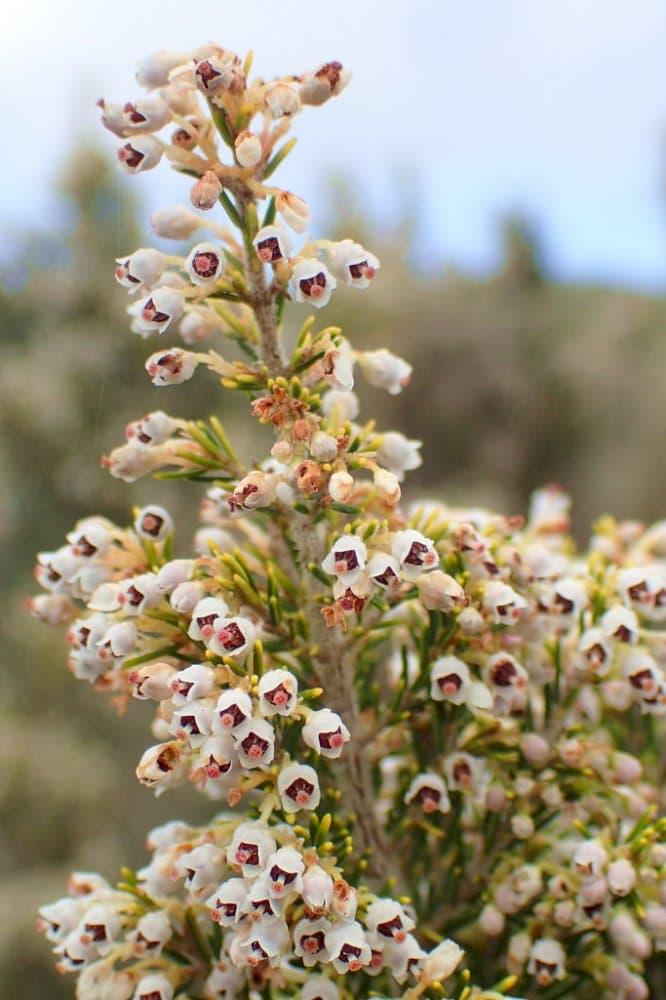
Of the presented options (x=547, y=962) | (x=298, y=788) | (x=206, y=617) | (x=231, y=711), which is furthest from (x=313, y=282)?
(x=547, y=962)

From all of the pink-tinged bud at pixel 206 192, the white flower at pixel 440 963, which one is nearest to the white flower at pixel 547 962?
the white flower at pixel 440 963

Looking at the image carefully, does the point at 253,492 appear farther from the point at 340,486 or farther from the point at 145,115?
the point at 145,115

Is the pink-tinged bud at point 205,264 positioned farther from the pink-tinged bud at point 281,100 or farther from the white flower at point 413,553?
the white flower at point 413,553

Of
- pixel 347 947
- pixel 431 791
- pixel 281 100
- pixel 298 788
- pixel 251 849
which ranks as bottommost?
pixel 347 947

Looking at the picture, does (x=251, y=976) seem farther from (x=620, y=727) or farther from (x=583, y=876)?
(x=620, y=727)

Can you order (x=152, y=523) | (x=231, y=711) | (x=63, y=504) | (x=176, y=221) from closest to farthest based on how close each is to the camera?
(x=231, y=711)
(x=176, y=221)
(x=152, y=523)
(x=63, y=504)

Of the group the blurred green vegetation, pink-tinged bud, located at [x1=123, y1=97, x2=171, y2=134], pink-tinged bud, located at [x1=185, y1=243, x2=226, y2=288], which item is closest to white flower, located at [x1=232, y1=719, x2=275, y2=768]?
pink-tinged bud, located at [x1=185, y1=243, x2=226, y2=288]
